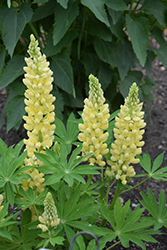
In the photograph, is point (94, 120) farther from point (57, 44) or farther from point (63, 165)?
point (57, 44)

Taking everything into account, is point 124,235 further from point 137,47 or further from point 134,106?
point 137,47

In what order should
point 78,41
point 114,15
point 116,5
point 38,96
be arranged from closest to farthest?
point 38,96
point 116,5
point 114,15
point 78,41

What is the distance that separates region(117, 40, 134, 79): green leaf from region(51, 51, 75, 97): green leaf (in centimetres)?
47

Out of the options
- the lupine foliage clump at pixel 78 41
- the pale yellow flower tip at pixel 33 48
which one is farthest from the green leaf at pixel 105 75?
the pale yellow flower tip at pixel 33 48

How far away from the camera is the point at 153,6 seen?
244 cm

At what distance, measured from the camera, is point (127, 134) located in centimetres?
127

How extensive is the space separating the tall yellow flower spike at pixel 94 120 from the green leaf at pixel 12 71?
118cm

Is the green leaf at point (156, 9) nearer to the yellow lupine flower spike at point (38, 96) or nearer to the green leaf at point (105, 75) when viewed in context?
the green leaf at point (105, 75)

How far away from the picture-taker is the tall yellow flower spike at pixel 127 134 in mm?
1221

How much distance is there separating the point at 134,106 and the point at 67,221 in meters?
0.58

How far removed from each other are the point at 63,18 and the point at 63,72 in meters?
0.43


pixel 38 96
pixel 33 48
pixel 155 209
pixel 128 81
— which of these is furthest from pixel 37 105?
pixel 128 81

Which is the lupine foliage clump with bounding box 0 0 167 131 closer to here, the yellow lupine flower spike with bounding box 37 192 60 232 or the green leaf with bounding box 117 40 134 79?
the green leaf with bounding box 117 40 134 79

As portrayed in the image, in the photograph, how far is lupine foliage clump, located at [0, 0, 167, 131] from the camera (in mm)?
2145
